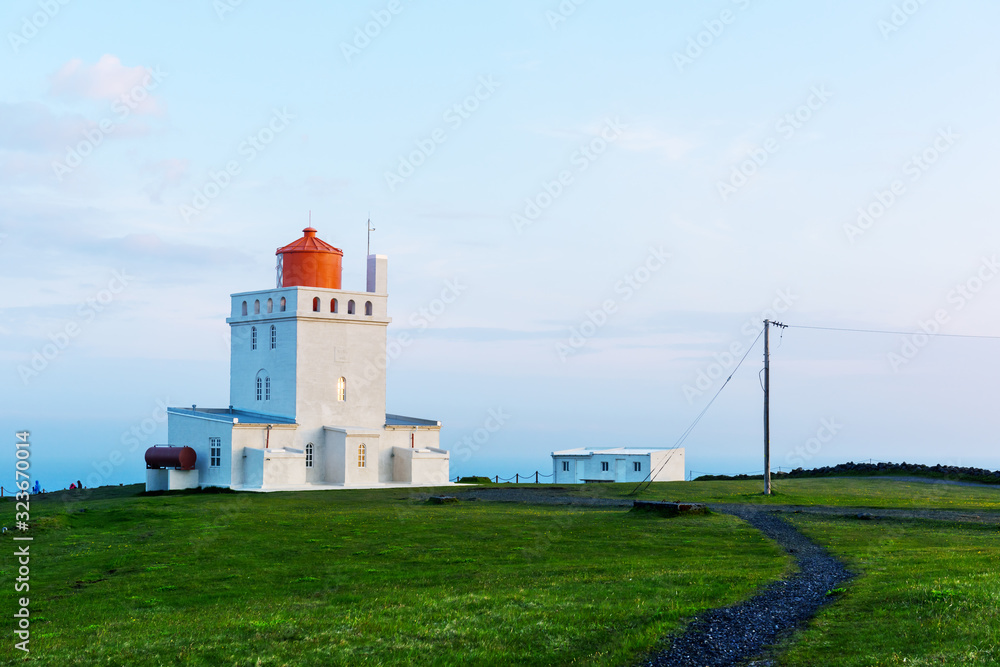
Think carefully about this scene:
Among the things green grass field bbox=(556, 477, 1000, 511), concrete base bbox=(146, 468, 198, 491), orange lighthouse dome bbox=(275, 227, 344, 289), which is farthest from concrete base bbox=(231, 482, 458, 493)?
orange lighthouse dome bbox=(275, 227, 344, 289)

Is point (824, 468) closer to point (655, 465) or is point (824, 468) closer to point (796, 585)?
point (655, 465)

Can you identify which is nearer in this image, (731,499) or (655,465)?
(731,499)

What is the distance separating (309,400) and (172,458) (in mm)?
7849

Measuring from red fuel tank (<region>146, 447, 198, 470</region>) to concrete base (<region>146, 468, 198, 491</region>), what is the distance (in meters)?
0.34

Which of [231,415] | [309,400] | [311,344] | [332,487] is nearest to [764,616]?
[332,487]

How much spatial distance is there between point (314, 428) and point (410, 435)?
232 inches

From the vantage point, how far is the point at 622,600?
16391 millimetres

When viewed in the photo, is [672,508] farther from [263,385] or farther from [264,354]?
[264,354]

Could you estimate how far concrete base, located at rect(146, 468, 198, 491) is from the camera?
50438mm

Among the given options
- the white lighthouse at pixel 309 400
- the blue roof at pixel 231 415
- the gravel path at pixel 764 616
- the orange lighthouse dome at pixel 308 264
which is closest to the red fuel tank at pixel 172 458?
the white lighthouse at pixel 309 400

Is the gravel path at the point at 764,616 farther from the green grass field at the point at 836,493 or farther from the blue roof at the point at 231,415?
the blue roof at the point at 231,415

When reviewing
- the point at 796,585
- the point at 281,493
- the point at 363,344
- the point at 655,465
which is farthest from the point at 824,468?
the point at 796,585

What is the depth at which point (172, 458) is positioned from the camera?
166 ft

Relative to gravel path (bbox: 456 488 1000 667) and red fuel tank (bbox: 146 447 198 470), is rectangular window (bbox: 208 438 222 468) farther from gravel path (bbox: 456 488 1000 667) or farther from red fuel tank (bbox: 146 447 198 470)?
gravel path (bbox: 456 488 1000 667)
